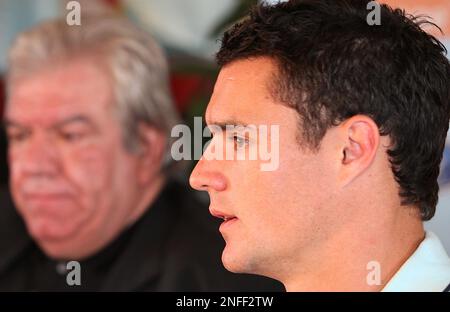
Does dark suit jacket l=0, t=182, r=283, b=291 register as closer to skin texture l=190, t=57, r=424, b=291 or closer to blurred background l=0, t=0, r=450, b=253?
blurred background l=0, t=0, r=450, b=253

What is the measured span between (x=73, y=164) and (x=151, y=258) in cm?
36

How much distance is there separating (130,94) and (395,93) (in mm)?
1242

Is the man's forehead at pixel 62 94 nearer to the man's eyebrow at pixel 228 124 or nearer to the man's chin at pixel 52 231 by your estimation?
the man's chin at pixel 52 231

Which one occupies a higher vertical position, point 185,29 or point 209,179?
point 185,29

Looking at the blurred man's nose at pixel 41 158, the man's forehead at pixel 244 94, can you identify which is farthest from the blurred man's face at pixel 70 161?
the man's forehead at pixel 244 94

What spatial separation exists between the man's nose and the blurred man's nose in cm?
116

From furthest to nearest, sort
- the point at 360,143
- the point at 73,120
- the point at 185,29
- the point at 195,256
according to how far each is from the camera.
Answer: the point at 185,29 → the point at 73,120 → the point at 195,256 → the point at 360,143

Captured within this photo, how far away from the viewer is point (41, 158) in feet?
7.72

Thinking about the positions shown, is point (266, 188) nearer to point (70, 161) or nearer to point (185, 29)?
point (70, 161)

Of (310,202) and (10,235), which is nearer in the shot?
(310,202)

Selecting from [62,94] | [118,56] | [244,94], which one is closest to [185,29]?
[118,56]

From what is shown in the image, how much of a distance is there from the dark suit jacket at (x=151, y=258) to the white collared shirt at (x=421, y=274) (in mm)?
908
